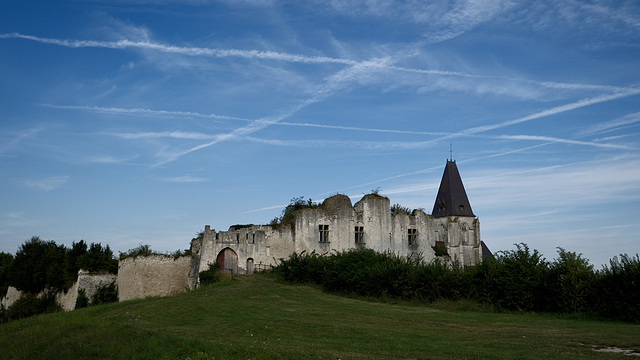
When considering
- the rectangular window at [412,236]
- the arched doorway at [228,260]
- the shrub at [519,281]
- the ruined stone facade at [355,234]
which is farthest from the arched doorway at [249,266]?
the shrub at [519,281]

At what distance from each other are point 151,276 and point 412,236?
22373 millimetres

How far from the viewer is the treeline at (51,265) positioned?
35375mm

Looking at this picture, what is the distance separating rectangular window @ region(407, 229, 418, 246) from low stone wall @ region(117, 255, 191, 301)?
64.5 ft

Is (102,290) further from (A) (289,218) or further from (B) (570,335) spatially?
(B) (570,335)

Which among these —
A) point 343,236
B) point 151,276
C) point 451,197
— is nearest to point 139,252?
point 151,276

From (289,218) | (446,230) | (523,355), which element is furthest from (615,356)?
(446,230)

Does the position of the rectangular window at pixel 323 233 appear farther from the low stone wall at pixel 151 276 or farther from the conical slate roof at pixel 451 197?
the conical slate roof at pixel 451 197

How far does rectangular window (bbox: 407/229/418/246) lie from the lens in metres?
45.8

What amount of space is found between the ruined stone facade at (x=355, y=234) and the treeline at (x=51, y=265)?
6.29 metres

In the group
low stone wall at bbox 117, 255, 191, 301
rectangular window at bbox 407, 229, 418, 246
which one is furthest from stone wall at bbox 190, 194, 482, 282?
low stone wall at bbox 117, 255, 191, 301

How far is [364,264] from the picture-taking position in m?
30.1

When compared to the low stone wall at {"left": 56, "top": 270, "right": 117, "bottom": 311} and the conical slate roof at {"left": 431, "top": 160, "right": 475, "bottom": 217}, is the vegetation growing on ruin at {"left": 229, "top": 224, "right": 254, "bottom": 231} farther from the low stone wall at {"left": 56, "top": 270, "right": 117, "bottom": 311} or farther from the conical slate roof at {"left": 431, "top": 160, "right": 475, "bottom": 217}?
the conical slate roof at {"left": 431, "top": 160, "right": 475, "bottom": 217}

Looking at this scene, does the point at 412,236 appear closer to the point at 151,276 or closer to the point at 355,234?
the point at 355,234

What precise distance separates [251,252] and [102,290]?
1001 centimetres
